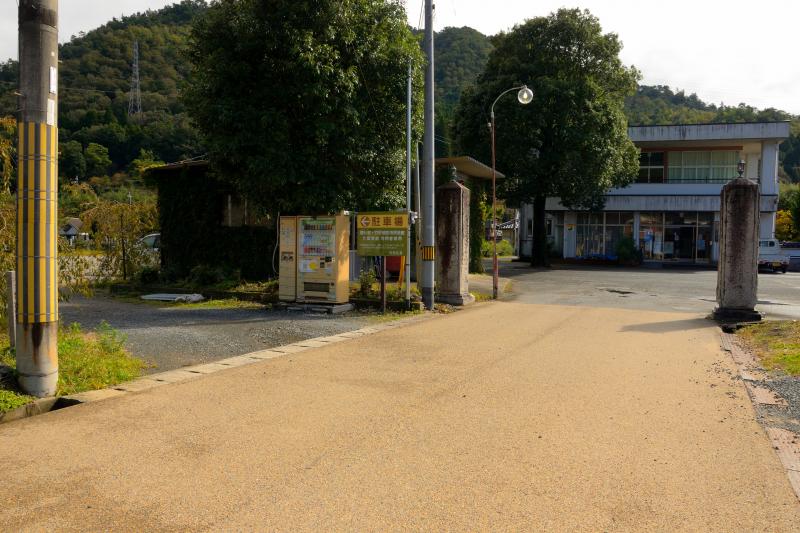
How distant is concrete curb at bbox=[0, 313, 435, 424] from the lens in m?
6.27

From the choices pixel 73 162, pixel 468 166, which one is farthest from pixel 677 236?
pixel 73 162

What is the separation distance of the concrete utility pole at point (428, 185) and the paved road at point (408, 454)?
6.82 metres

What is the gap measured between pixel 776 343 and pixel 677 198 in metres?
33.8

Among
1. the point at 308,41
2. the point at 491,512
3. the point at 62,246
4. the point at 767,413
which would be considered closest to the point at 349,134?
the point at 308,41

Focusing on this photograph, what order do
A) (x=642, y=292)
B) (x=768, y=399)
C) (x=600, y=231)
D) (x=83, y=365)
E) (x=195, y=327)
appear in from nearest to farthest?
(x=768, y=399) → (x=83, y=365) → (x=195, y=327) → (x=642, y=292) → (x=600, y=231)

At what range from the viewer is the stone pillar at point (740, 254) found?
14406 millimetres

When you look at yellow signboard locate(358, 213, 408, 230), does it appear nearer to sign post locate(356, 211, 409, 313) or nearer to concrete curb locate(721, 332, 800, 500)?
sign post locate(356, 211, 409, 313)

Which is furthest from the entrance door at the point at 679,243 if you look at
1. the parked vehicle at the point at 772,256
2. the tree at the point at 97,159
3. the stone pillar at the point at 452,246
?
the tree at the point at 97,159

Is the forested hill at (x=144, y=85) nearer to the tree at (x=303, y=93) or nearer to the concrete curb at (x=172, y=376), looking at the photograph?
the tree at (x=303, y=93)

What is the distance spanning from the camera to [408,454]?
5145mm

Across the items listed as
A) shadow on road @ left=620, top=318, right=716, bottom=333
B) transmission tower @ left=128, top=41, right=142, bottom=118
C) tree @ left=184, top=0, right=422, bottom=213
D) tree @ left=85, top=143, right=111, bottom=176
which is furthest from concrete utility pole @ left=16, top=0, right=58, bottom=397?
transmission tower @ left=128, top=41, right=142, bottom=118

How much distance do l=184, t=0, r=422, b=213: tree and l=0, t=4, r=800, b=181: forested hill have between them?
3234 cm

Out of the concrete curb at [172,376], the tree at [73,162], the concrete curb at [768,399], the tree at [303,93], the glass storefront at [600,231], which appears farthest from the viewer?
the tree at [73,162]

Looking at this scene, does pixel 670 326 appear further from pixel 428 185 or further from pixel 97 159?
pixel 97 159
